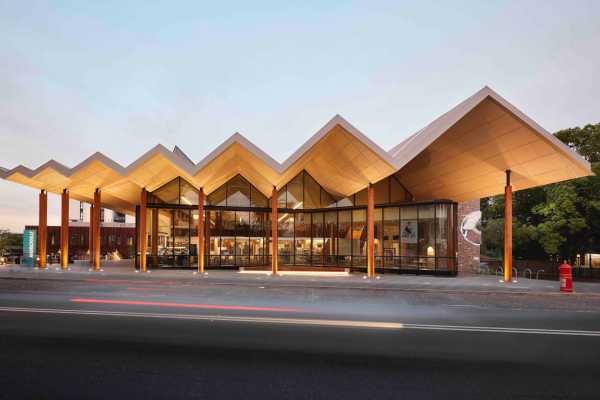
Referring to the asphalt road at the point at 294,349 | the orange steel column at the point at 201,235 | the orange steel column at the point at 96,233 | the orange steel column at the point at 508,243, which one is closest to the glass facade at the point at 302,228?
the orange steel column at the point at 201,235

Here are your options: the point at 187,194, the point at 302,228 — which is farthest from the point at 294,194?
the point at 187,194

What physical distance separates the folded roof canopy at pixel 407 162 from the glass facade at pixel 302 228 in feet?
4.17

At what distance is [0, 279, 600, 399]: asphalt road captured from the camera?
4793 mm

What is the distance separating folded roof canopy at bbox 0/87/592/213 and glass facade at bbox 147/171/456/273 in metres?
1.27

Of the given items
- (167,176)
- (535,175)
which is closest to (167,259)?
(167,176)

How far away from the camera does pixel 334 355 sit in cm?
614

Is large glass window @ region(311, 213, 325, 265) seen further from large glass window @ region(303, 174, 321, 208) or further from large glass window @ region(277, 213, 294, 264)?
large glass window @ region(277, 213, 294, 264)

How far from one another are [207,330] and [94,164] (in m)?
14.1

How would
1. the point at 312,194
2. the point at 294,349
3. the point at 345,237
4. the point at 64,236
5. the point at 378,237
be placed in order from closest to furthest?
the point at 294,349 → the point at 64,236 → the point at 378,237 → the point at 345,237 → the point at 312,194

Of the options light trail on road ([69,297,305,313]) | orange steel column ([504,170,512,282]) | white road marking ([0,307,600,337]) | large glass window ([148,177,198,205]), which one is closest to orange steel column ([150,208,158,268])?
large glass window ([148,177,198,205])

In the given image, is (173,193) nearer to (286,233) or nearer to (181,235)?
(181,235)

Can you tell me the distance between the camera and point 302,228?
24969mm

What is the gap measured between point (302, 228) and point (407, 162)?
1094 cm

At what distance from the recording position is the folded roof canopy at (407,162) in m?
14.4
